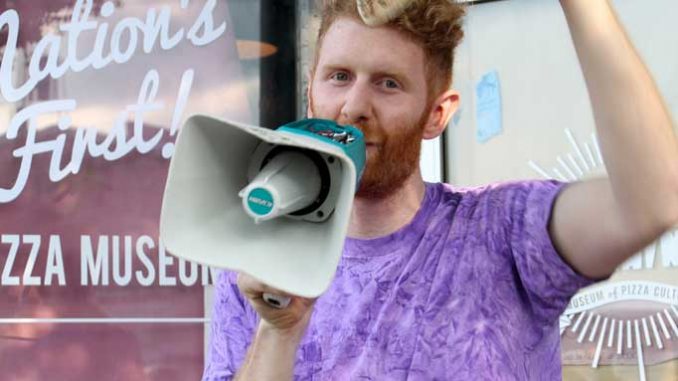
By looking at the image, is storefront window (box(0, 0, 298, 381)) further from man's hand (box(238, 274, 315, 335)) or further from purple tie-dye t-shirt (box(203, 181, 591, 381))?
man's hand (box(238, 274, 315, 335))

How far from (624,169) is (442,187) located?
13.1 inches

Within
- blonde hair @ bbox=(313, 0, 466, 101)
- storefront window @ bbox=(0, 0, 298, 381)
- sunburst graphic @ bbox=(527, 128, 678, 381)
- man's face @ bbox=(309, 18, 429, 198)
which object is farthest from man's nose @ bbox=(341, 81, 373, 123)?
storefront window @ bbox=(0, 0, 298, 381)

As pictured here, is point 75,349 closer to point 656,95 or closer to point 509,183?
point 509,183

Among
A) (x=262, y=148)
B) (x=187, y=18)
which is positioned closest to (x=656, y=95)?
(x=262, y=148)

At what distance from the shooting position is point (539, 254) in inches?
47.4

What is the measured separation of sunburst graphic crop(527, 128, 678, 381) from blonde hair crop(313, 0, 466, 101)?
1104mm

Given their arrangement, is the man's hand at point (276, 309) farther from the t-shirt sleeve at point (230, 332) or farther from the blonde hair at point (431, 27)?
the blonde hair at point (431, 27)

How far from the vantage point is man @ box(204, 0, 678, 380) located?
1.17 m

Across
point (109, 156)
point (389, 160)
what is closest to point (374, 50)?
point (389, 160)

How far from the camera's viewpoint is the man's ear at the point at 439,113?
4.40ft

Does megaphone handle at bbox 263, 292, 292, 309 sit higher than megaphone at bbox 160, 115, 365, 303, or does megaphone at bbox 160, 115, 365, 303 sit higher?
megaphone at bbox 160, 115, 365, 303

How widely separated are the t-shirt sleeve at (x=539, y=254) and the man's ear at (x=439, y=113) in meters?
0.15

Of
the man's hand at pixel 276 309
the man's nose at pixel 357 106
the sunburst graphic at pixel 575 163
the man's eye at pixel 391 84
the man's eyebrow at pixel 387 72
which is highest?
the man's eyebrow at pixel 387 72

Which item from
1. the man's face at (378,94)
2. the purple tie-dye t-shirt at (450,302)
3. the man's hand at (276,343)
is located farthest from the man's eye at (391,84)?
the man's hand at (276,343)
